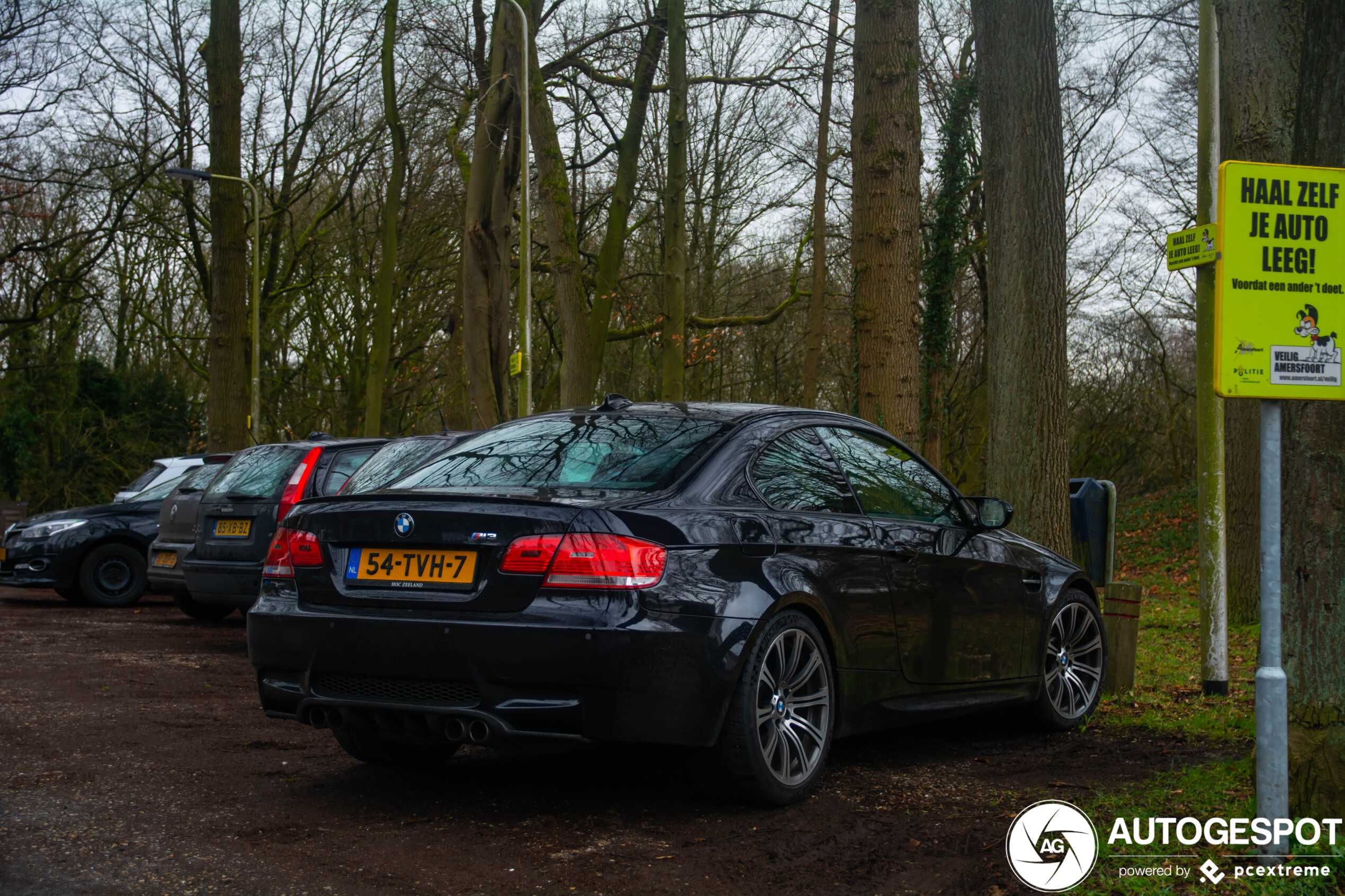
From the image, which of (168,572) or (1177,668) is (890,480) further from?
(168,572)

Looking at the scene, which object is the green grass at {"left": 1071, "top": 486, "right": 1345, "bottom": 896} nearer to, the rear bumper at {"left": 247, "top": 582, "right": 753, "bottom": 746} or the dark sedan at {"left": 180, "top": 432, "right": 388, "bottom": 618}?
the rear bumper at {"left": 247, "top": 582, "right": 753, "bottom": 746}

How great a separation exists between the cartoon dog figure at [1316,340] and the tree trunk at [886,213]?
6.47 meters

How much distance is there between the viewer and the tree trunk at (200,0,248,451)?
2083 centimetres

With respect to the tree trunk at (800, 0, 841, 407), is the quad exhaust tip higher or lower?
lower

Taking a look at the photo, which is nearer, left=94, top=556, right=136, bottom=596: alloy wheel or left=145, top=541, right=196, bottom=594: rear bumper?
left=145, top=541, right=196, bottom=594: rear bumper

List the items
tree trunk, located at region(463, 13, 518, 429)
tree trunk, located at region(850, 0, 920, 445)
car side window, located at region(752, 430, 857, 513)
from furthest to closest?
1. tree trunk, located at region(463, 13, 518, 429)
2. tree trunk, located at region(850, 0, 920, 445)
3. car side window, located at region(752, 430, 857, 513)

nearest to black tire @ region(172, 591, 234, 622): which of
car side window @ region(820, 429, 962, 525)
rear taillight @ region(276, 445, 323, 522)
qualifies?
rear taillight @ region(276, 445, 323, 522)

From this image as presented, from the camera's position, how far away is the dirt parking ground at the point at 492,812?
407 cm

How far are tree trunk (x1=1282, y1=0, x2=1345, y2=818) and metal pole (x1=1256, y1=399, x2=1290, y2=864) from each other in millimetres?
226

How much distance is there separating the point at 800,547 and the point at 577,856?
152 centimetres

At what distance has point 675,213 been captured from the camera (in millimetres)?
18656

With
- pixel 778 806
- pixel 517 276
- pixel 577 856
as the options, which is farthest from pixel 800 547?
pixel 517 276

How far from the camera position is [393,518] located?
4797 mm

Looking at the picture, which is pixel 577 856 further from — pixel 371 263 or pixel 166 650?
pixel 371 263
